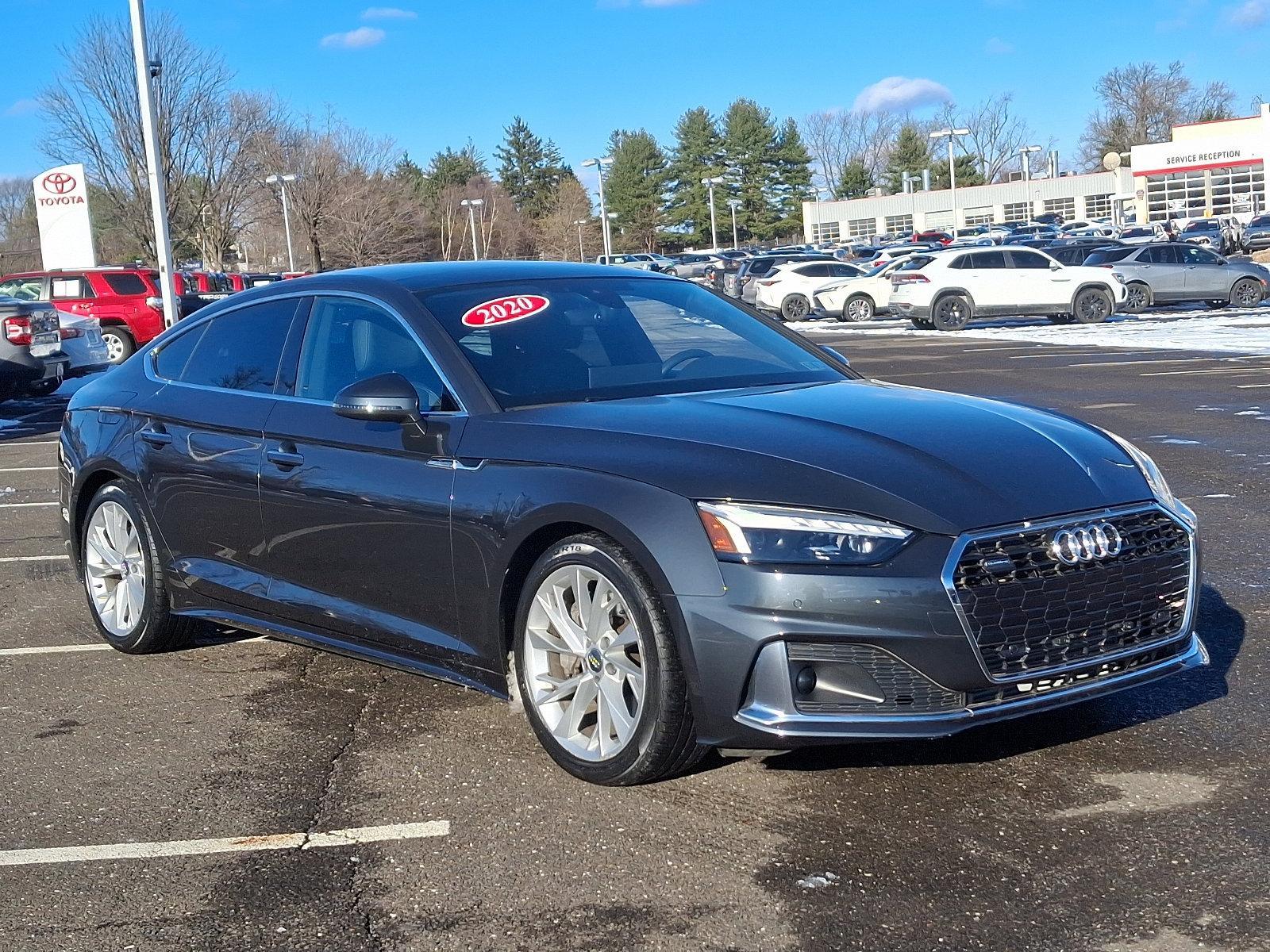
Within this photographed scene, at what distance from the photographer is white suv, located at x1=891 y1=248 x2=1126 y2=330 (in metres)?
29.6

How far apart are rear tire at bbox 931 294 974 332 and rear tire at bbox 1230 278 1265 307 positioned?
6435 mm

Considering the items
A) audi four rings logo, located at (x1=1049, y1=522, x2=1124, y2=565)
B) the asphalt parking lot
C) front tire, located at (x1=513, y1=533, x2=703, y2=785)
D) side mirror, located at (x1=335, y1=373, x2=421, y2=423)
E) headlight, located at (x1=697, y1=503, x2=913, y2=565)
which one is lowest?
the asphalt parking lot

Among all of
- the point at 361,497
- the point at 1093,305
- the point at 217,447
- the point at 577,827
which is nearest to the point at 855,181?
the point at 1093,305

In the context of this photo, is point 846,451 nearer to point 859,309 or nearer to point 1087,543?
point 1087,543

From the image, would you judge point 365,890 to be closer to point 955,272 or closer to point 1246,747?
point 1246,747

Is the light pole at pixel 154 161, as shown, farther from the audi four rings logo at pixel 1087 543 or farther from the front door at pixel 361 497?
the audi four rings logo at pixel 1087 543

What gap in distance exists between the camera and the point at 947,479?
385 centimetres

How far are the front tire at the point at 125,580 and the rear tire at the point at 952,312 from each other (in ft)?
83.8

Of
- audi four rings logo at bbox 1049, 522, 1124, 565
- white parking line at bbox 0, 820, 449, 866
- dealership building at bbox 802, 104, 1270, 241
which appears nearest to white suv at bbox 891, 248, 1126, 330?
audi four rings logo at bbox 1049, 522, 1124, 565

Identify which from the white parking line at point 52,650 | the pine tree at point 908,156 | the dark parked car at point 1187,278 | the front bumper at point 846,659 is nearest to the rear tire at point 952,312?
the dark parked car at point 1187,278

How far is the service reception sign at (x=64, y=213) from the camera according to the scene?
115ft

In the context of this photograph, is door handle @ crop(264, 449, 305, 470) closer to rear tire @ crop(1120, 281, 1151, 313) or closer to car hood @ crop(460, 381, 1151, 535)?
car hood @ crop(460, 381, 1151, 535)

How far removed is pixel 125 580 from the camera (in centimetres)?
611

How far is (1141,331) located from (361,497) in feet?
77.6
